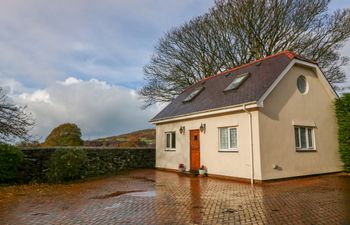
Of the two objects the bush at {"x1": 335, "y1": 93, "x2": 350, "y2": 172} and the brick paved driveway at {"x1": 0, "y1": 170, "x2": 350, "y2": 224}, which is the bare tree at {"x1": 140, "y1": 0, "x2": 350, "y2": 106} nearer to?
the bush at {"x1": 335, "y1": 93, "x2": 350, "y2": 172}

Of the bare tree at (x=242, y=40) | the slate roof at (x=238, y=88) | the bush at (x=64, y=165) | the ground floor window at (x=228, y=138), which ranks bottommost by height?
the bush at (x=64, y=165)

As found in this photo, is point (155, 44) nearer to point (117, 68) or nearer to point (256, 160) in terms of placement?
point (117, 68)

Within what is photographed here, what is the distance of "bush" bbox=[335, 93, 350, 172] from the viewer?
1376 cm

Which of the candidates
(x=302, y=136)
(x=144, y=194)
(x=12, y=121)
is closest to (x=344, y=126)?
(x=302, y=136)

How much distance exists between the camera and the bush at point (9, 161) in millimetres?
12484

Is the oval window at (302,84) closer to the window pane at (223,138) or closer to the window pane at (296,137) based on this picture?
the window pane at (296,137)

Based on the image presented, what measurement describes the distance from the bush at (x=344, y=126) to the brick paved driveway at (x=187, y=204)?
298 centimetres

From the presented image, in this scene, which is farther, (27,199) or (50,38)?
(50,38)

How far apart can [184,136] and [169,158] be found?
224cm

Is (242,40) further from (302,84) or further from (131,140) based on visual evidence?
(131,140)

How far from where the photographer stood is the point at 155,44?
2489 cm

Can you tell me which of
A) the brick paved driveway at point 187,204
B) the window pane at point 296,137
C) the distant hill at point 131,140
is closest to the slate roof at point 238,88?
Answer: the window pane at point 296,137

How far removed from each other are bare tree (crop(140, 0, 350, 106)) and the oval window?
7469mm

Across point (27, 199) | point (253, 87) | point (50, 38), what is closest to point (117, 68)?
point (50, 38)
